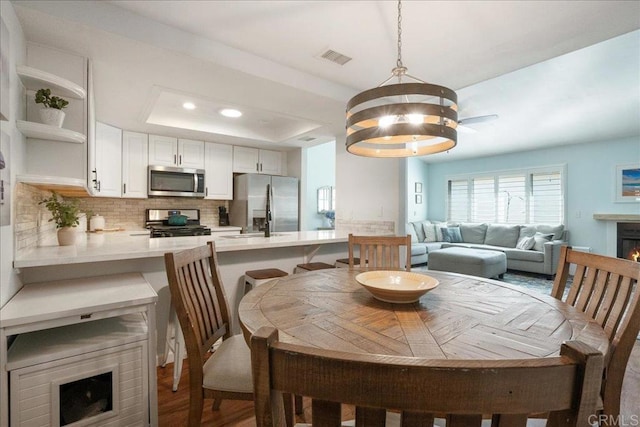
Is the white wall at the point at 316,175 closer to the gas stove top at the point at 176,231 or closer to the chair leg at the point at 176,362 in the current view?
the gas stove top at the point at 176,231

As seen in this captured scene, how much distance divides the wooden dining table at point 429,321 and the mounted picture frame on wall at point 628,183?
16.8ft

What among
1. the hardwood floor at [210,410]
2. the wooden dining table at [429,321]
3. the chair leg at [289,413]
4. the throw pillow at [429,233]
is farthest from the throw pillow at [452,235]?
the chair leg at [289,413]

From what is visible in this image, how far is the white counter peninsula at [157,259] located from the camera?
5.47 ft

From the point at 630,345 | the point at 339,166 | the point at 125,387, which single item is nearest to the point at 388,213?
the point at 339,166

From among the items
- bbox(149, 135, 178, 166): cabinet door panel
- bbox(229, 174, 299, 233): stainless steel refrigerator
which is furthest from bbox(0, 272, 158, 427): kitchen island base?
bbox(229, 174, 299, 233): stainless steel refrigerator

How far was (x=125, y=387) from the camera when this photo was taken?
1.41 metres

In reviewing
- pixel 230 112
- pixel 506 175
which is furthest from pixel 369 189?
pixel 506 175

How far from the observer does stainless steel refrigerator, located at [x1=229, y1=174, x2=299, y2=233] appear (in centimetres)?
445

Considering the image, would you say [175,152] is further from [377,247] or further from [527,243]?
[527,243]

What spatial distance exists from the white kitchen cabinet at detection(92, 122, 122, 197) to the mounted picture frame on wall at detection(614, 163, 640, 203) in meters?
7.43

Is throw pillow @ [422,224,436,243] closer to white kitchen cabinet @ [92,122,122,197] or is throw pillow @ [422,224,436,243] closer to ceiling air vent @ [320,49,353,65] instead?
ceiling air vent @ [320,49,353,65]

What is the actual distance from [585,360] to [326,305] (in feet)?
3.03

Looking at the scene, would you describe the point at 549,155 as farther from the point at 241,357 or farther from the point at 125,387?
the point at 125,387

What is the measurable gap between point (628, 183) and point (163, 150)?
7065 millimetres
